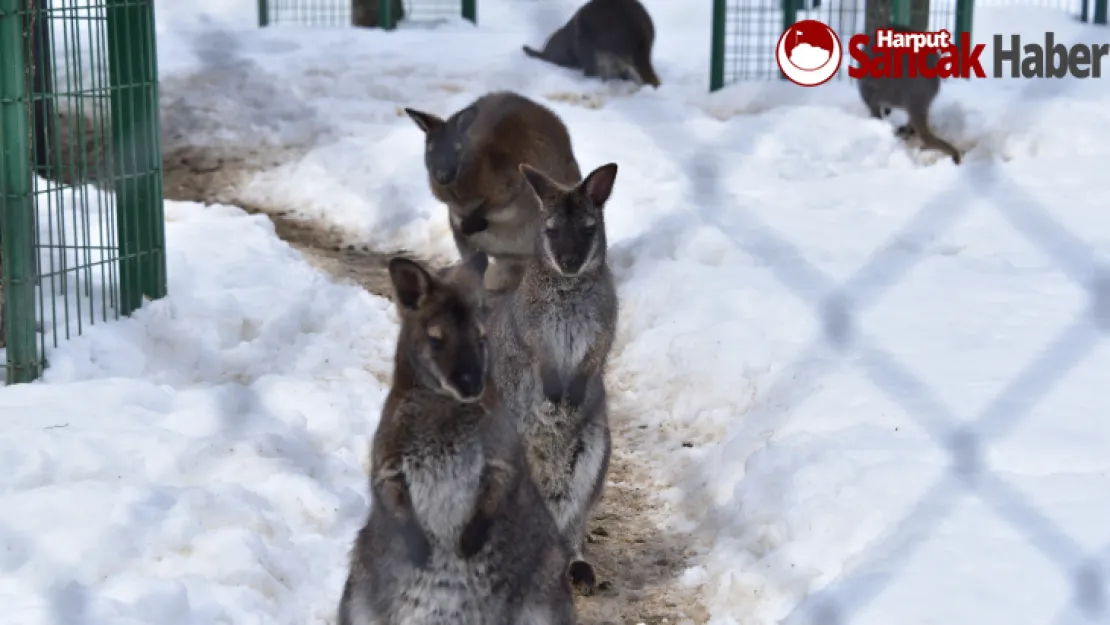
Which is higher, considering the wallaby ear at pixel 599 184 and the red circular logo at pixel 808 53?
the wallaby ear at pixel 599 184

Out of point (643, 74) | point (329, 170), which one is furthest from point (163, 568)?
point (643, 74)

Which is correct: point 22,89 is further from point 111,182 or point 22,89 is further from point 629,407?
point 629,407

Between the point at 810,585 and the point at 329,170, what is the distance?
17.3ft

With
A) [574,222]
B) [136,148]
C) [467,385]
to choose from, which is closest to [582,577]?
[574,222]

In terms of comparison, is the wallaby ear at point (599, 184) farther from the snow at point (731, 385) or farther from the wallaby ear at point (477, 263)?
the wallaby ear at point (477, 263)

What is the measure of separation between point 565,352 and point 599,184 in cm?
47

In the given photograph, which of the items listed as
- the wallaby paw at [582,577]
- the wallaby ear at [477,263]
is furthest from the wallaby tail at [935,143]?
the wallaby ear at [477,263]

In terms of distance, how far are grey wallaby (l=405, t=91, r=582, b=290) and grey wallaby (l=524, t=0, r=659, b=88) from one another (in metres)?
4.27

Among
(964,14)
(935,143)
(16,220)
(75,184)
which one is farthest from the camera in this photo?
(964,14)

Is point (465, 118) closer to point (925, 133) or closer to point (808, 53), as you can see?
point (925, 133)

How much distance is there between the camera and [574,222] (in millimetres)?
3922

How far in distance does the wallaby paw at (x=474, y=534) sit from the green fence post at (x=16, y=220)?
2.09 metres

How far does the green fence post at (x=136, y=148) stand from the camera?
5.02 meters

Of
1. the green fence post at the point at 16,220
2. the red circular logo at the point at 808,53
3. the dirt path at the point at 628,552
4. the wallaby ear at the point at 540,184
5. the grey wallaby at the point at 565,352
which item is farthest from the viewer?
the red circular logo at the point at 808,53
